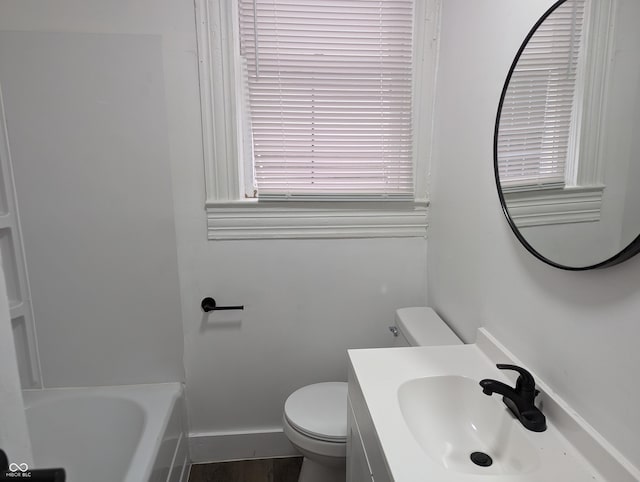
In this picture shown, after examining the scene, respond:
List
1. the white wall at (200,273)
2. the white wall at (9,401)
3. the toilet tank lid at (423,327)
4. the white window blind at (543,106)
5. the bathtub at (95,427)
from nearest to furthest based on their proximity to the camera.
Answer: the white wall at (9,401) < the white window blind at (543,106) < the toilet tank lid at (423,327) < the white wall at (200,273) < the bathtub at (95,427)

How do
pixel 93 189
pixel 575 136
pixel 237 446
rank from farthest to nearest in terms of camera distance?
pixel 237 446
pixel 93 189
pixel 575 136

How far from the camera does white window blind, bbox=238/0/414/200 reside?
166 cm

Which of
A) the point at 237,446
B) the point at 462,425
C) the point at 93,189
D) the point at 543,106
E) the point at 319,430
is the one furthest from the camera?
the point at 237,446

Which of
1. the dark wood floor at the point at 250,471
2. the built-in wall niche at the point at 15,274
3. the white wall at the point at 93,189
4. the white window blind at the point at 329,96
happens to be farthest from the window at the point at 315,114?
the dark wood floor at the point at 250,471

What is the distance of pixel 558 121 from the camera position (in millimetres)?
935

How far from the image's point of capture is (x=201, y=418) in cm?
194

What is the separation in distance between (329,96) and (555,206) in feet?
3.53

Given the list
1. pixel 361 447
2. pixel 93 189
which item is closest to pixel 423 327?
pixel 361 447

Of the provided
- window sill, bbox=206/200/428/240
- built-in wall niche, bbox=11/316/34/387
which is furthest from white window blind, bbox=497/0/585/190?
built-in wall niche, bbox=11/316/34/387

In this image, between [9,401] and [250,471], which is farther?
[250,471]

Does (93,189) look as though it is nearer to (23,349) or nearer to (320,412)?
(23,349)

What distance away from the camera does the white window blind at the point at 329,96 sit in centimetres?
166

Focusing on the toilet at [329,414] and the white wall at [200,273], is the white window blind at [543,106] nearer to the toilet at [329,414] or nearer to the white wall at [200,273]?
the toilet at [329,414]

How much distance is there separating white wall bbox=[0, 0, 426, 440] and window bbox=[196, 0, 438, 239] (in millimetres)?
88
